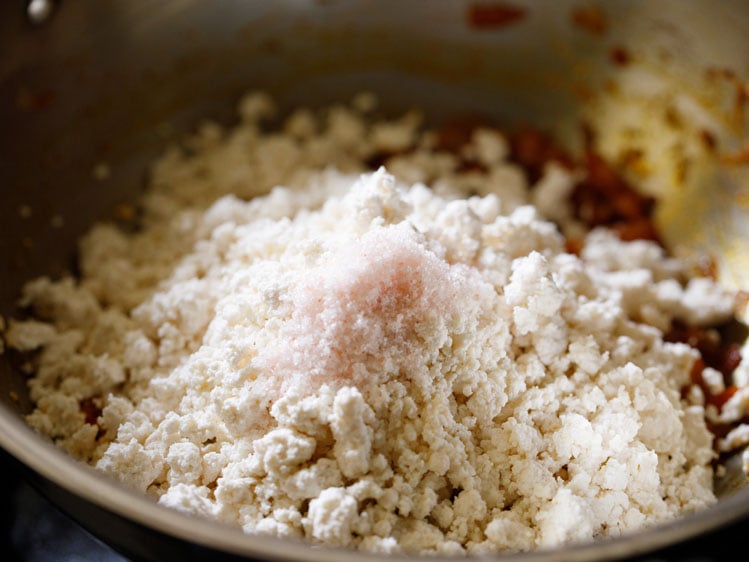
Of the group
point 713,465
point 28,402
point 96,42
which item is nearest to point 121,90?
point 96,42

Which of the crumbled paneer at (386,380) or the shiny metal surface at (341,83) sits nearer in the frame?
the crumbled paneer at (386,380)

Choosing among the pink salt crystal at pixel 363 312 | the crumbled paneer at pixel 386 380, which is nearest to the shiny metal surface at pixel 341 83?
the crumbled paneer at pixel 386 380

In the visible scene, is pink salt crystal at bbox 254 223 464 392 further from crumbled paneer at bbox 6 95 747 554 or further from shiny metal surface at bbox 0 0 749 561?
shiny metal surface at bbox 0 0 749 561

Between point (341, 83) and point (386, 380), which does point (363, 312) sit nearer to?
point (386, 380)

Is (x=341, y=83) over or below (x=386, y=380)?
over

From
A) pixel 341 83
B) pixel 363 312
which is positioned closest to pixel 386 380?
pixel 363 312

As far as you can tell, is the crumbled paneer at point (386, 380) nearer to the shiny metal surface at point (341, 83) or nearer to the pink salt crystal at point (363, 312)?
the pink salt crystal at point (363, 312)

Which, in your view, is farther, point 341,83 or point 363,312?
point 341,83
